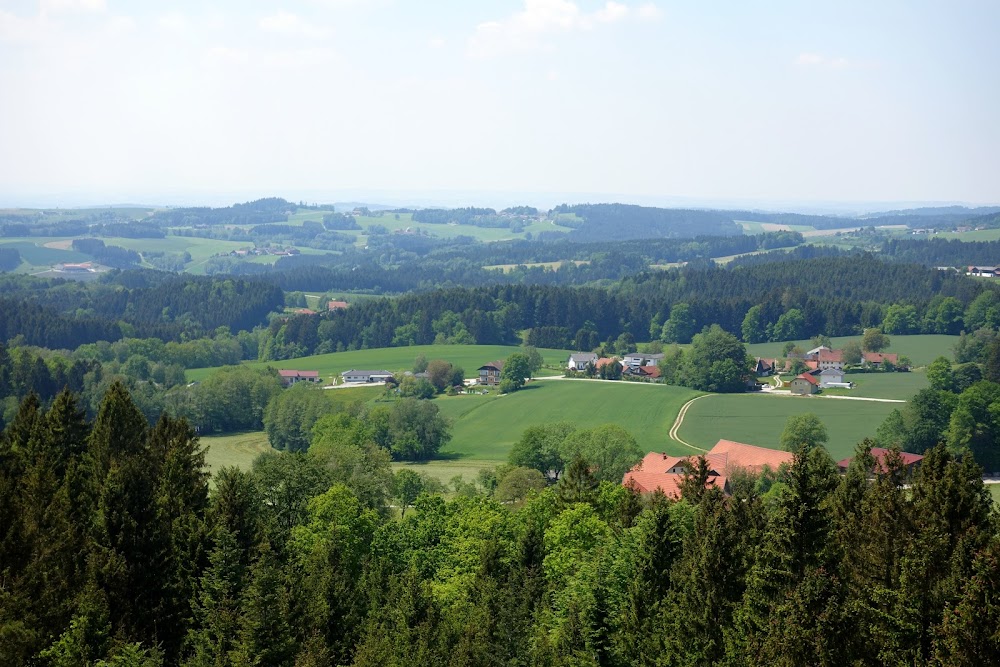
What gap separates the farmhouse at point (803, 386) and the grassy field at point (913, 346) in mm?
19961

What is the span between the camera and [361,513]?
4188 cm

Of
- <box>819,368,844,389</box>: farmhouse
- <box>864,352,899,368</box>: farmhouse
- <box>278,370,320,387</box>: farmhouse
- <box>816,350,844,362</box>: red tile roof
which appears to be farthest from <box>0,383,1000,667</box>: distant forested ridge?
<box>864,352,899,368</box>: farmhouse

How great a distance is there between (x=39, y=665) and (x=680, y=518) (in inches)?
674

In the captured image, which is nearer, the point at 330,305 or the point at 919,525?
the point at 919,525

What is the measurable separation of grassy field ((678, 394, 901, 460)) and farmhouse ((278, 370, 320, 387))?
4163cm

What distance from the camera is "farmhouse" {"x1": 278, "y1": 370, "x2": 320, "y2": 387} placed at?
389 feet

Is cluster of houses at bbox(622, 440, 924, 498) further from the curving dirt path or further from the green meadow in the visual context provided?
the green meadow

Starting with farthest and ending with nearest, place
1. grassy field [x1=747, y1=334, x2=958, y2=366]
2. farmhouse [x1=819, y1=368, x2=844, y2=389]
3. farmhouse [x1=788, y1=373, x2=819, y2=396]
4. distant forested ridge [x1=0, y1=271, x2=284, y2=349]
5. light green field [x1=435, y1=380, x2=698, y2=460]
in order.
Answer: distant forested ridge [x1=0, y1=271, x2=284, y2=349] < grassy field [x1=747, y1=334, x2=958, y2=366] < farmhouse [x1=819, y1=368, x2=844, y2=389] < farmhouse [x1=788, y1=373, x2=819, y2=396] < light green field [x1=435, y1=380, x2=698, y2=460]

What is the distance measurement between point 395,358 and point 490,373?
16.0 meters

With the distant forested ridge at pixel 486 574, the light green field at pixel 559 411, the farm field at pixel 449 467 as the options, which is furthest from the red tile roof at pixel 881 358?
the distant forested ridge at pixel 486 574

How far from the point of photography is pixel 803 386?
342 ft

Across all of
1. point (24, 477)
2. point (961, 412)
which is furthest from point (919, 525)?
point (961, 412)

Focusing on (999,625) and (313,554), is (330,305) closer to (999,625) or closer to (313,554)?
(313,554)

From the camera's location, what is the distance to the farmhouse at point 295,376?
11869 cm
